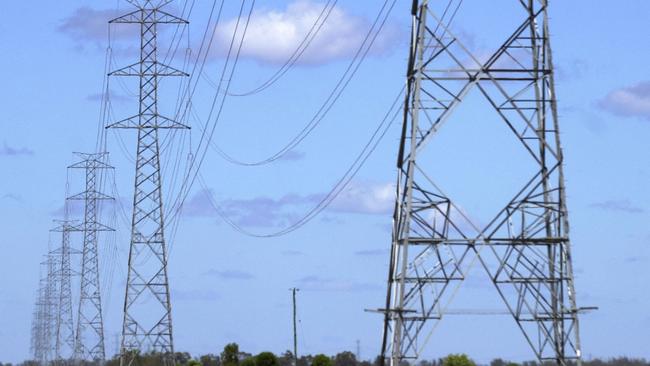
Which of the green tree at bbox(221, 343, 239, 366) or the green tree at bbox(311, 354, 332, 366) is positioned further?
the green tree at bbox(221, 343, 239, 366)

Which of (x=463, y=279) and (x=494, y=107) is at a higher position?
(x=494, y=107)

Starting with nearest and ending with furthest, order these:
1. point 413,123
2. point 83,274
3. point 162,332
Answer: point 413,123 < point 162,332 < point 83,274

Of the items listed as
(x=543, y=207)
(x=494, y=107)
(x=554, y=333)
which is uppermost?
(x=494, y=107)

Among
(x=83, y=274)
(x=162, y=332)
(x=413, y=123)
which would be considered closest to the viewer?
(x=413, y=123)

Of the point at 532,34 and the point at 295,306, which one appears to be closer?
the point at 532,34

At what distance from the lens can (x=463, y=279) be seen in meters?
39.5

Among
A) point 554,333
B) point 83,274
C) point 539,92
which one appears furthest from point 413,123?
point 83,274

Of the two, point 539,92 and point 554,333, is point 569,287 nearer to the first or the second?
point 554,333

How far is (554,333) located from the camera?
3994 centimetres

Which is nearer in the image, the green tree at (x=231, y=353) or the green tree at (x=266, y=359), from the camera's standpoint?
the green tree at (x=266, y=359)

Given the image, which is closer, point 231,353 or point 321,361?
point 321,361

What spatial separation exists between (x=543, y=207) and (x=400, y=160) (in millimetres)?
4055

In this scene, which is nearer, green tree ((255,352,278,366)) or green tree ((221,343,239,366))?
green tree ((255,352,278,366))

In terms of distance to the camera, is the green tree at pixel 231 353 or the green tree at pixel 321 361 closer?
the green tree at pixel 321 361
